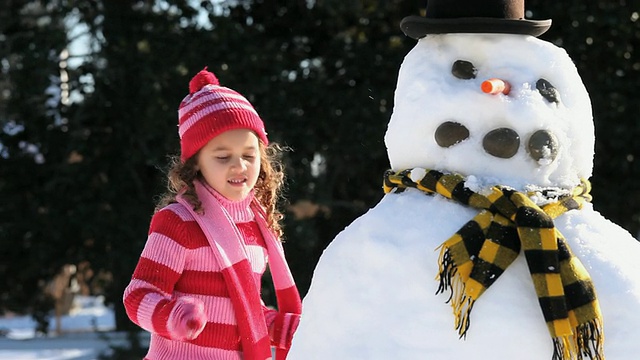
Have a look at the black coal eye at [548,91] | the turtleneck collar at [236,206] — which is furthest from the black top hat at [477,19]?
the turtleneck collar at [236,206]

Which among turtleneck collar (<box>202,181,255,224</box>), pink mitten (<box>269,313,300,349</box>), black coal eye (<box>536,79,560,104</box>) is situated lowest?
pink mitten (<box>269,313,300,349</box>)

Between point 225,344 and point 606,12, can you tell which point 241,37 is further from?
point 225,344

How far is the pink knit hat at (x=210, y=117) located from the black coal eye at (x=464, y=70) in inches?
35.4

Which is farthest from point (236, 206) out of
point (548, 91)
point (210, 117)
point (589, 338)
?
point (589, 338)

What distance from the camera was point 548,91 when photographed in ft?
8.04

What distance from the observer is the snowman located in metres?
2.23

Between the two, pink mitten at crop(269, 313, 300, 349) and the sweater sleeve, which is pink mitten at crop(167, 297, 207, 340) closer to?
the sweater sleeve

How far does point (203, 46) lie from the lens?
6.41 meters

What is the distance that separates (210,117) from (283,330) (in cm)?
74

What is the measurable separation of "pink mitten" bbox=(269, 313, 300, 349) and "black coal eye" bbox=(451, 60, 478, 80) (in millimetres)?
1122

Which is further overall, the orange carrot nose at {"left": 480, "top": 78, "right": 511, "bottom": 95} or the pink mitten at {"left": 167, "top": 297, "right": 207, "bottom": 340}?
the pink mitten at {"left": 167, "top": 297, "right": 207, "bottom": 340}

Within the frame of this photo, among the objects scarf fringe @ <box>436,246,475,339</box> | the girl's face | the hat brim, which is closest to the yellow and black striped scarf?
scarf fringe @ <box>436,246,475,339</box>

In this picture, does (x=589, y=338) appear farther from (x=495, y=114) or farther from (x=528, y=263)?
(x=495, y=114)

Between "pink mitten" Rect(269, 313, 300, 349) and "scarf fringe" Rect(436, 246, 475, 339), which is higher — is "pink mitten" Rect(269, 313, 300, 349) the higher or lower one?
the lower one
